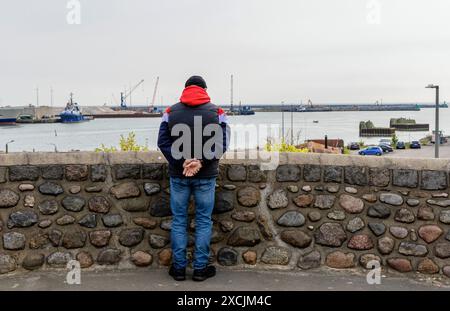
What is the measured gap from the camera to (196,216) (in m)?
4.83

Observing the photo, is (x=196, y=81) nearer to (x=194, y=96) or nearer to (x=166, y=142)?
(x=194, y=96)

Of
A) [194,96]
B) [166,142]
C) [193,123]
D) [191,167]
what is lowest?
[191,167]

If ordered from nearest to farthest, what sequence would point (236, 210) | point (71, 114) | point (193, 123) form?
1. point (193, 123)
2. point (236, 210)
3. point (71, 114)

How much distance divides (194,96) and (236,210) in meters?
1.31

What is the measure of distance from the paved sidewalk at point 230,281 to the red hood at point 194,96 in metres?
1.63

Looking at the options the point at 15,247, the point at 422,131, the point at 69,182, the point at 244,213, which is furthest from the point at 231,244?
the point at 422,131

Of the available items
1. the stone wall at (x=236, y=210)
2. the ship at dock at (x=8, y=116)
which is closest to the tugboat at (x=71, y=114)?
the ship at dock at (x=8, y=116)

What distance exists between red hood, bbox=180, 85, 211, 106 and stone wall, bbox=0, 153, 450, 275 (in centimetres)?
87

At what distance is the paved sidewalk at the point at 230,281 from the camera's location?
4582mm

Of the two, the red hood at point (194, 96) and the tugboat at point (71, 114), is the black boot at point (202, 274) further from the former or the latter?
the tugboat at point (71, 114)

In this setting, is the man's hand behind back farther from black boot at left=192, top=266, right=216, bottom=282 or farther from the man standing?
black boot at left=192, top=266, right=216, bottom=282

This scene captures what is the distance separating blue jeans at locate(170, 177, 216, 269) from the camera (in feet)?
15.6

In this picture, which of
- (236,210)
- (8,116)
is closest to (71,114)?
(8,116)
